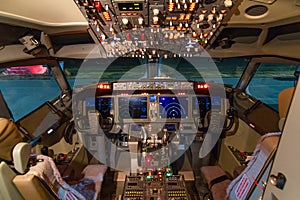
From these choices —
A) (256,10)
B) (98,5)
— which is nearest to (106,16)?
(98,5)

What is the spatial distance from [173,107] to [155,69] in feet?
4.47

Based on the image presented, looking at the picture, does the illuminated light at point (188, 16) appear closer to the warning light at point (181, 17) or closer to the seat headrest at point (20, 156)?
the warning light at point (181, 17)

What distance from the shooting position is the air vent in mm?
1854

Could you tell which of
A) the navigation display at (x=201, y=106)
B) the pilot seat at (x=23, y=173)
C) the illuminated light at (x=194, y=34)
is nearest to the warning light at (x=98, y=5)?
the pilot seat at (x=23, y=173)

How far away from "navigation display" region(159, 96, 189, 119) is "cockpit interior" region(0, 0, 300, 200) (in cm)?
2

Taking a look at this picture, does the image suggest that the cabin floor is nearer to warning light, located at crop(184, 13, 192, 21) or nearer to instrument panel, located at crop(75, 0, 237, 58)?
instrument panel, located at crop(75, 0, 237, 58)

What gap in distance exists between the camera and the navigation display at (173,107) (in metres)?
3.27

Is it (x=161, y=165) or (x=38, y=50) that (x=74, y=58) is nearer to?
(x=38, y=50)

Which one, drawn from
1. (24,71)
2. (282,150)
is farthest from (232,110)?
(24,71)

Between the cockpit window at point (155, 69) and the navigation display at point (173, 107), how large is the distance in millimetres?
582

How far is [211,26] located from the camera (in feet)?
8.25

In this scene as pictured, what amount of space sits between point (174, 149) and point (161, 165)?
0.38 metres

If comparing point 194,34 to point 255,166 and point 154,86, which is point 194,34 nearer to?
point 154,86

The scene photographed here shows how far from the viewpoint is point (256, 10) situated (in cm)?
193
